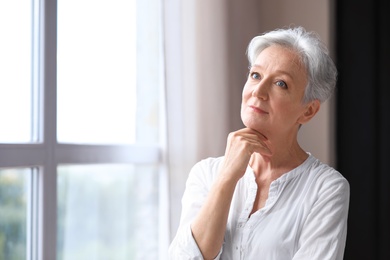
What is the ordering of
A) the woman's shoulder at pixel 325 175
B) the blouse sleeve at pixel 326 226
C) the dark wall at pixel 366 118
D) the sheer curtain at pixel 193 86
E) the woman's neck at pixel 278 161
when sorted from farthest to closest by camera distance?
the dark wall at pixel 366 118 → the sheer curtain at pixel 193 86 → the woman's neck at pixel 278 161 → the woman's shoulder at pixel 325 175 → the blouse sleeve at pixel 326 226

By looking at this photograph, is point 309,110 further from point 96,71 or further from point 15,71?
point 15,71

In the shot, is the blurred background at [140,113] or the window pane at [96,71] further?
the window pane at [96,71]

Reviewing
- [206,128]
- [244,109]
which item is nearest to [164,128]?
[206,128]

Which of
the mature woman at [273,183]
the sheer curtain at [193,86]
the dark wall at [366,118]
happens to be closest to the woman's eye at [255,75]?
the mature woman at [273,183]

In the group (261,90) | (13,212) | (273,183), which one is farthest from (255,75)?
(13,212)

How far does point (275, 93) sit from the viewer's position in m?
1.97

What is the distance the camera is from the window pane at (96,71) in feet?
7.45

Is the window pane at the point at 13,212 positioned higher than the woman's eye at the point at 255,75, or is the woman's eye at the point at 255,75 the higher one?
the woman's eye at the point at 255,75

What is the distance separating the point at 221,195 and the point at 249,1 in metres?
1.54

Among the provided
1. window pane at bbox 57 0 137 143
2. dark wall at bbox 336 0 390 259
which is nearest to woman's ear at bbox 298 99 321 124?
window pane at bbox 57 0 137 143

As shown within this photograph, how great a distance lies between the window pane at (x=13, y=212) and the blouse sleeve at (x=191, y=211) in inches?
20.6

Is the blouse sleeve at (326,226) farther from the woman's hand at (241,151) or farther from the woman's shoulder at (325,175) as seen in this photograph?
the woman's hand at (241,151)

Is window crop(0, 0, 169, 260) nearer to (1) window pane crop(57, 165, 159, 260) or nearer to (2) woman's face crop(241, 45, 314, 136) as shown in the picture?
(1) window pane crop(57, 165, 159, 260)

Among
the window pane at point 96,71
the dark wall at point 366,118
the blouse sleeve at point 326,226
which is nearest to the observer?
the blouse sleeve at point 326,226
